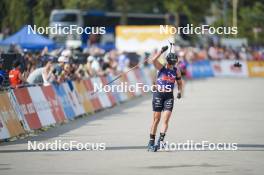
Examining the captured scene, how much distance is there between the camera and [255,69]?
62.3 metres

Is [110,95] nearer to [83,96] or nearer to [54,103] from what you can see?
[83,96]

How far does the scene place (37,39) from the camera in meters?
34.9

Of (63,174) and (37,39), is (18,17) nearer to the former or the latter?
(37,39)

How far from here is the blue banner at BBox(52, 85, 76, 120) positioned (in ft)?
81.9

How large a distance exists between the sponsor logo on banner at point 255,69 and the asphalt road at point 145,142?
2830cm

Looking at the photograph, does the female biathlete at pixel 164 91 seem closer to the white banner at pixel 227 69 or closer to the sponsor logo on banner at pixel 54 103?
the sponsor logo on banner at pixel 54 103

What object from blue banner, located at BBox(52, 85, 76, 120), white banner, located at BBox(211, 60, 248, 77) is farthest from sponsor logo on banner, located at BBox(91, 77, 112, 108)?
white banner, located at BBox(211, 60, 248, 77)

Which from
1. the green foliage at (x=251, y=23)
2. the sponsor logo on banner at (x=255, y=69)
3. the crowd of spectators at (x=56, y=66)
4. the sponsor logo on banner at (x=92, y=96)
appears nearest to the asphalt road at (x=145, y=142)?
the sponsor logo on banner at (x=92, y=96)

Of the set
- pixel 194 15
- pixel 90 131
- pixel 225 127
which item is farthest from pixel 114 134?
pixel 194 15

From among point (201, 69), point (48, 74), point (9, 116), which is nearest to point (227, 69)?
point (201, 69)

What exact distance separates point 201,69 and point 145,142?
41519 mm

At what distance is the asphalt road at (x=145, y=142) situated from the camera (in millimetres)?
15102

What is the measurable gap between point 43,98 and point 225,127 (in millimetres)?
4364

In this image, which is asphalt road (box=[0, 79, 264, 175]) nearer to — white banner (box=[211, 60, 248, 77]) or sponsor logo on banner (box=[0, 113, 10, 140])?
sponsor logo on banner (box=[0, 113, 10, 140])
